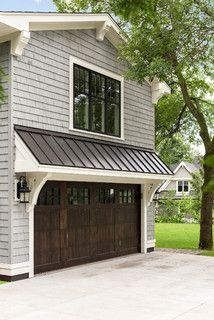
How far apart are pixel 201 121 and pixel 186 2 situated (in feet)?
13.6

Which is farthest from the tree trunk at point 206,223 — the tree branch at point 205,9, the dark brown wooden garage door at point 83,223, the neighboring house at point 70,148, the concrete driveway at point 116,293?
the tree branch at point 205,9

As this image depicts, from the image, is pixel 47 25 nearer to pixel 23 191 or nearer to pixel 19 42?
pixel 19 42

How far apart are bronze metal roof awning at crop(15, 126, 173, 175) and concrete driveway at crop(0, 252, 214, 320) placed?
8.14 ft

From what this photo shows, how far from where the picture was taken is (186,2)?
1412 centimetres

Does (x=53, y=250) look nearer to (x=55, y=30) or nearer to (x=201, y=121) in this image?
(x=55, y=30)

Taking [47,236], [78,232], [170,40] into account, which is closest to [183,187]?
[170,40]

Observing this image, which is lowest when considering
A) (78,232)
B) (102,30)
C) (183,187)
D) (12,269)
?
(12,269)

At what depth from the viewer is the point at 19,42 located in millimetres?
10562

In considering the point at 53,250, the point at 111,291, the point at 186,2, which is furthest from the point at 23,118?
the point at 186,2

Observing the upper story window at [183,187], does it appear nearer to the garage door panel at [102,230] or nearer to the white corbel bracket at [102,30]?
the garage door panel at [102,230]

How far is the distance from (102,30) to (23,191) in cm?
552

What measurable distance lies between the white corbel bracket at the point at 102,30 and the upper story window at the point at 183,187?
37.9 m

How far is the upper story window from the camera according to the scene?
5038 centimetres

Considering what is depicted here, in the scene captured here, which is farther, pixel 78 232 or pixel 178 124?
pixel 178 124
